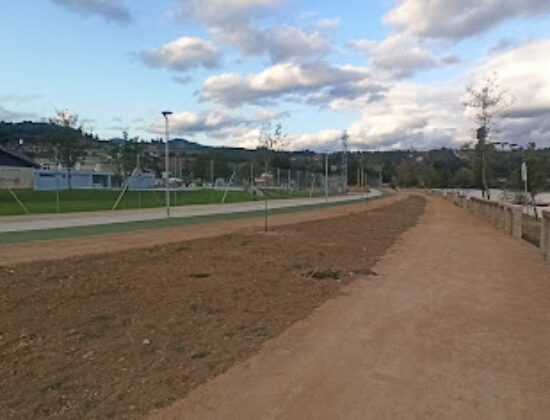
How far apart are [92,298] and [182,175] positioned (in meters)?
45.2

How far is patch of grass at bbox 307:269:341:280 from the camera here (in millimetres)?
8750

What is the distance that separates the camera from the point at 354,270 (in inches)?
379

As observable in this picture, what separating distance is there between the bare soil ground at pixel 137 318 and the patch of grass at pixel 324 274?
2 cm

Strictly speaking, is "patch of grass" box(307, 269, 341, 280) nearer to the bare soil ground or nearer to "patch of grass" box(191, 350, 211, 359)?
the bare soil ground

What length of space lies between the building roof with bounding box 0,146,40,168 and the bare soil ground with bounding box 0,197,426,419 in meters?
49.7

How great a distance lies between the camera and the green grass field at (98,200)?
89.8ft

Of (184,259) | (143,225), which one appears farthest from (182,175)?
(184,259)

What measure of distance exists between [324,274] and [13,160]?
56801 mm

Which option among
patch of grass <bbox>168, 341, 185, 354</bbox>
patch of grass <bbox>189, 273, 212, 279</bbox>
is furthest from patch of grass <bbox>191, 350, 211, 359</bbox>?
patch of grass <bbox>189, 273, 212, 279</bbox>

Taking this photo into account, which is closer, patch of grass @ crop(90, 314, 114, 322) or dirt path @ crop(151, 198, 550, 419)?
dirt path @ crop(151, 198, 550, 419)

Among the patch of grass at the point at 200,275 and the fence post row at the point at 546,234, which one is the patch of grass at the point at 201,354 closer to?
the patch of grass at the point at 200,275

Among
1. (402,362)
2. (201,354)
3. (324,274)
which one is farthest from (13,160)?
(402,362)

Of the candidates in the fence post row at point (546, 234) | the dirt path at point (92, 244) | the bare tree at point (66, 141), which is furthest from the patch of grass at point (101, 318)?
the bare tree at point (66, 141)

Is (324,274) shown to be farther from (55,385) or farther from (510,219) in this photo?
(510,219)
